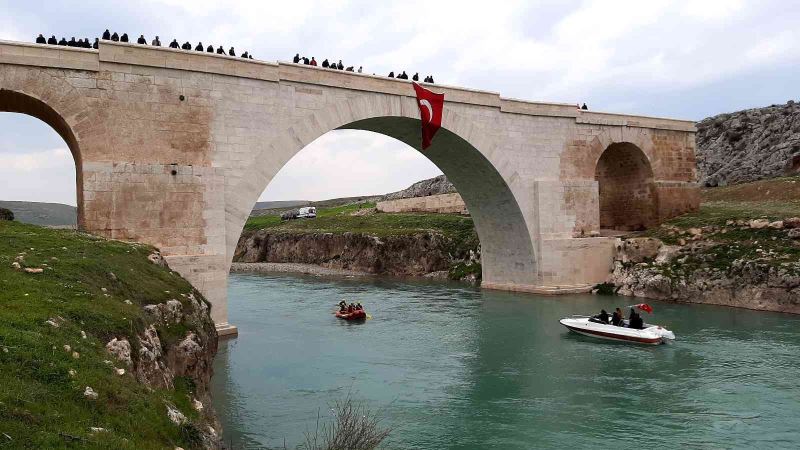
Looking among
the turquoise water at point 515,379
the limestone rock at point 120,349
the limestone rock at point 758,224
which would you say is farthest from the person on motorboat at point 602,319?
the limestone rock at point 120,349

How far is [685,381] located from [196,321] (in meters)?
11.0

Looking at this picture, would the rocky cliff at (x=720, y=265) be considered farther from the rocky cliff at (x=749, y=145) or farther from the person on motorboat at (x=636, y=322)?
the rocky cliff at (x=749, y=145)

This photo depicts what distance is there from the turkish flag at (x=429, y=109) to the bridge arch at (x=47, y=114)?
39.2ft

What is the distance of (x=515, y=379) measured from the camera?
594 inches

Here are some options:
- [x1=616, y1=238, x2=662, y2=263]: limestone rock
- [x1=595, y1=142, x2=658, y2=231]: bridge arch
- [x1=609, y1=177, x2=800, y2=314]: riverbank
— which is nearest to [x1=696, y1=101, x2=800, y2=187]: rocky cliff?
[x1=609, y1=177, x2=800, y2=314]: riverbank

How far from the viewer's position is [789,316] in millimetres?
21922

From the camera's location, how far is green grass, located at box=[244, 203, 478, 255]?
4009cm

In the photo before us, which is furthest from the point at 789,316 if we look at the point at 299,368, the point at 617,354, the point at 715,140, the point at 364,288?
the point at 715,140

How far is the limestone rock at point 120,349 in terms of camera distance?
26.1 feet

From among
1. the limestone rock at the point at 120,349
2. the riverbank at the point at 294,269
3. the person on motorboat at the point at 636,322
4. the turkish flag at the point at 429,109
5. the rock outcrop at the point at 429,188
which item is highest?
the rock outcrop at the point at 429,188

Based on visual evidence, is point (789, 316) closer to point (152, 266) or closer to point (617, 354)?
point (617, 354)

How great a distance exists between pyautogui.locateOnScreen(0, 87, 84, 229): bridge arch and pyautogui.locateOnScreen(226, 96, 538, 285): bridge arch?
13.8 ft

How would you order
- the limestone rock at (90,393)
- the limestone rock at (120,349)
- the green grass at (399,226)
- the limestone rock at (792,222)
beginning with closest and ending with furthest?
1. the limestone rock at (90,393)
2. the limestone rock at (120,349)
3. the limestone rock at (792,222)
4. the green grass at (399,226)

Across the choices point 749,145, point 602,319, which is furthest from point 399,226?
point 602,319
